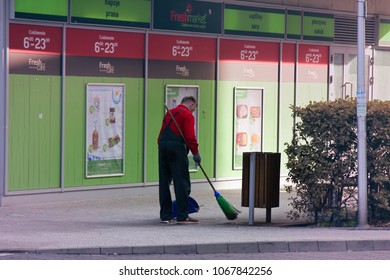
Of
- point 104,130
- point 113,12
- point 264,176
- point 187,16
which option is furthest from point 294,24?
point 264,176

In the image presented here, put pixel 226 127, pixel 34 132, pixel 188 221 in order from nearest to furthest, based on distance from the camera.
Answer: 1. pixel 188 221
2. pixel 34 132
3. pixel 226 127

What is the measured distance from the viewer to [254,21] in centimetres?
2109

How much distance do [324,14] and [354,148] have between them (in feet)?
26.2

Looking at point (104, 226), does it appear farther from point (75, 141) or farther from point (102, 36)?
point (102, 36)

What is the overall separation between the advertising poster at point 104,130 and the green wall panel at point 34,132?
2.29ft

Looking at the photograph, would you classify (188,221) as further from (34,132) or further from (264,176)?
(34,132)

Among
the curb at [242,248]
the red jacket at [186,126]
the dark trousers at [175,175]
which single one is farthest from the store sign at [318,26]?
the curb at [242,248]

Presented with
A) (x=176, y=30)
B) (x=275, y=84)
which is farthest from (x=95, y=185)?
(x=275, y=84)

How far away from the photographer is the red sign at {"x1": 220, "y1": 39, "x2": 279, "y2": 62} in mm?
20625

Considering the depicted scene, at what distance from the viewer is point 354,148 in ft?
49.8

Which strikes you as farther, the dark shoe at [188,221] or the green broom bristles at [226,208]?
the green broom bristles at [226,208]

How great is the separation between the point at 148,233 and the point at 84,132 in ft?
15.2

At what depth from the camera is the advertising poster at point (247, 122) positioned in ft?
68.7

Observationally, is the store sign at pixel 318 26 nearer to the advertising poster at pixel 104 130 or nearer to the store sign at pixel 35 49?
the advertising poster at pixel 104 130
